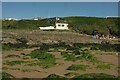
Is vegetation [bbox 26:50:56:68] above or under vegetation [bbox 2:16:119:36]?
under

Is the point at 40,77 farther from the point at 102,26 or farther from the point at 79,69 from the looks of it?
the point at 102,26

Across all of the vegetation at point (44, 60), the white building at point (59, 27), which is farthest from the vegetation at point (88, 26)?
the vegetation at point (44, 60)

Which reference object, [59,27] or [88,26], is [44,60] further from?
[88,26]

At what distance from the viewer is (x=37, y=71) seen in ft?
86.9

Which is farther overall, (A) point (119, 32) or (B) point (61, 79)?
(A) point (119, 32)

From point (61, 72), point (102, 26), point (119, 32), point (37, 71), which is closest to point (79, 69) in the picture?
point (61, 72)

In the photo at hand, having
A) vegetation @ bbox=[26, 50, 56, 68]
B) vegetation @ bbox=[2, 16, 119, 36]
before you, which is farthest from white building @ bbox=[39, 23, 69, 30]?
vegetation @ bbox=[26, 50, 56, 68]

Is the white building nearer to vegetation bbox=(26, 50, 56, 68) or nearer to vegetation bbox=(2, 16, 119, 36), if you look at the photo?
vegetation bbox=(2, 16, 119, 36)

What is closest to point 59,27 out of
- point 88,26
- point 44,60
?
point 88,26

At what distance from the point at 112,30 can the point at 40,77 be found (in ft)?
229

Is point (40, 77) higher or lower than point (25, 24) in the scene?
lower

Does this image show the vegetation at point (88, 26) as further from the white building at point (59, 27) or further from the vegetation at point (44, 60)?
the vegetation at point (44, 60)

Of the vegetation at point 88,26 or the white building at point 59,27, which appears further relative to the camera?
the white building at point 59,27

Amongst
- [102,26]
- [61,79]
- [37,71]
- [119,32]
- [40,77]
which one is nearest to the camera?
[61,79]
